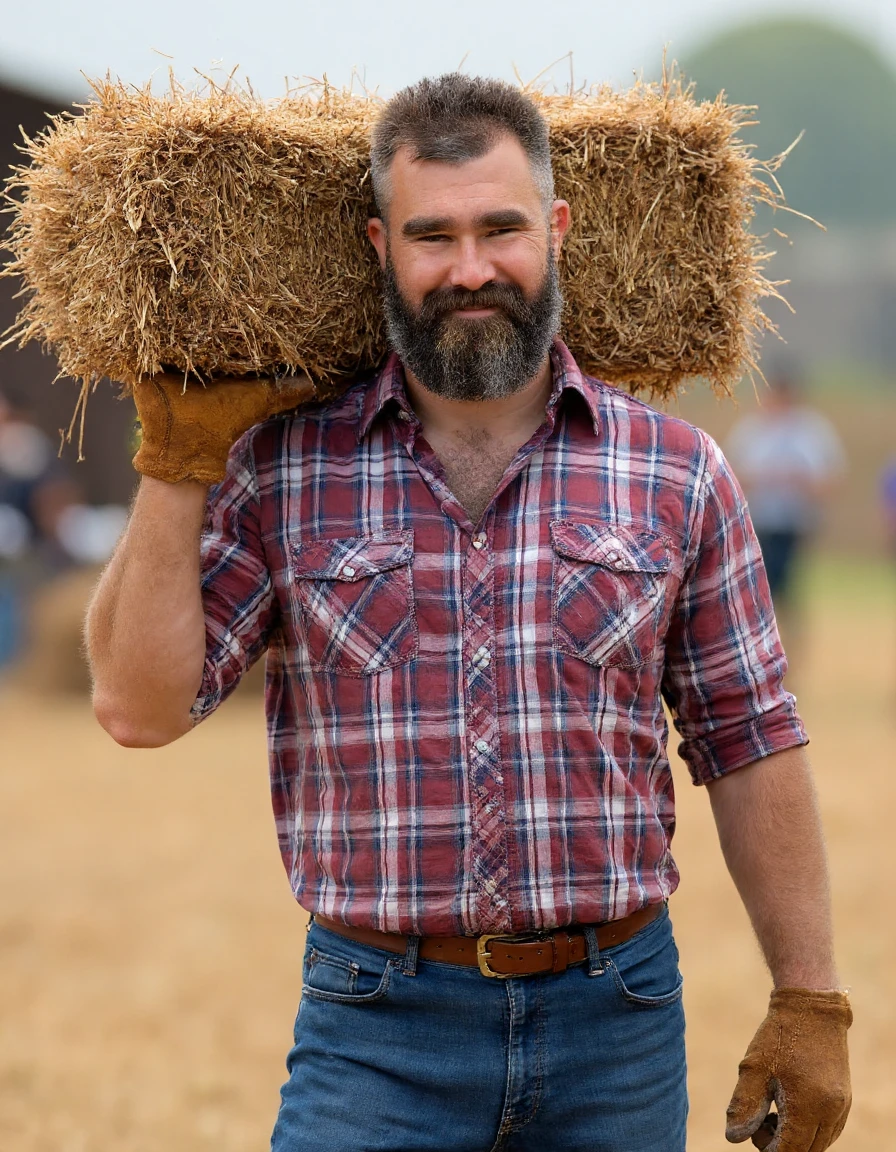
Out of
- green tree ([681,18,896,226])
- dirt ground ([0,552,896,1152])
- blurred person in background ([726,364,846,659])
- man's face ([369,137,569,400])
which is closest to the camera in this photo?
man's face ([369,137,569,400])

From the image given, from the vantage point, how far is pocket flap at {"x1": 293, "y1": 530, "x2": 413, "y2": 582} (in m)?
2.54

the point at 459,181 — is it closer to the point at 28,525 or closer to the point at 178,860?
the point at 178,860

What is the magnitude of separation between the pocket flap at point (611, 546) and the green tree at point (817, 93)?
1948 inches

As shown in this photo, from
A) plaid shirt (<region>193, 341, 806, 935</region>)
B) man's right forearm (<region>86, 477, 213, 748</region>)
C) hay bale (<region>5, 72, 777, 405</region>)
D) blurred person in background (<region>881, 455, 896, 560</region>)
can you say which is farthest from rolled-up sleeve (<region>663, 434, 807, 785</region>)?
blurred person in background (<region>881, 455, 896, 560</region>)

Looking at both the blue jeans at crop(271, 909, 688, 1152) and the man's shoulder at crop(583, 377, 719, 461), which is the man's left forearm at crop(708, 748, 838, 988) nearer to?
the blue jeans at crop(271, 909, 688, 1152)

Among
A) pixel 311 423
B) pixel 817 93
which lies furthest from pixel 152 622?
pixel 817 93

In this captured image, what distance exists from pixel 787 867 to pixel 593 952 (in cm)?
39

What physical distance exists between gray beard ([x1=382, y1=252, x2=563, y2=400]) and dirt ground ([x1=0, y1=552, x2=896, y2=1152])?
8.66 feet

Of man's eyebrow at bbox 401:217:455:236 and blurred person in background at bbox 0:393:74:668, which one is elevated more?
blurred person in background at bbox 0:393:74:668

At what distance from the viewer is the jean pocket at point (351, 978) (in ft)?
8.09

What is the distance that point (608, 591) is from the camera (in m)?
2.53

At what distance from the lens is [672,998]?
2.62 m

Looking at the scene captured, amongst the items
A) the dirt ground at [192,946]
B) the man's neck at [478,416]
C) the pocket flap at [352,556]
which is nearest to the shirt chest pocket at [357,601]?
the pocket flap at [352,556]

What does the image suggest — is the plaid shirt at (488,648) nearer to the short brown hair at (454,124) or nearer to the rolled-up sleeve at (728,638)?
the rolled-up sleeve at (728,638)
